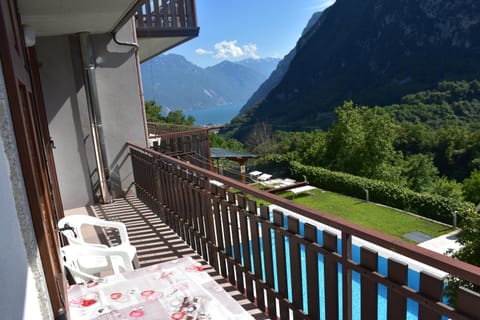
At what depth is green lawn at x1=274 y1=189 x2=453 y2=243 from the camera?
42.8ft

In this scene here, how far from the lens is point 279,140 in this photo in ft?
168

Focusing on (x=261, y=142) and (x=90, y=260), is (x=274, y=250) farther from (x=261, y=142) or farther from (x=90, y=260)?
(x=261, y=142)

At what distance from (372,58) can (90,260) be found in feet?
235

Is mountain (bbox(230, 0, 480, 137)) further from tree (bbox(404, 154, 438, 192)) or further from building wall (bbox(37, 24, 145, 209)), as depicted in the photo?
building wall (bbox(37, 24, 145, 209))

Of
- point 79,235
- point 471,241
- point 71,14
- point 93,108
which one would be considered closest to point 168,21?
point 93,108

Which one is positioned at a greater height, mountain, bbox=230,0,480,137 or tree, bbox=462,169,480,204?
mountain, bbox=230,0,480,137

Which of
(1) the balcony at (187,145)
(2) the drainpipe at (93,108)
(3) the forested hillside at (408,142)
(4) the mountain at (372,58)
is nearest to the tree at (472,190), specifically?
(3) the forested hillside at (408,142)

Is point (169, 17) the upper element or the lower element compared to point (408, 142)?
upper

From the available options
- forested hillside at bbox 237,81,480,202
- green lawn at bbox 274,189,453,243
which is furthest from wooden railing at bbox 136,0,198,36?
forested hillside at bbox 237,81,480,202

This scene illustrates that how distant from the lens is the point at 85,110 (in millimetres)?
5410

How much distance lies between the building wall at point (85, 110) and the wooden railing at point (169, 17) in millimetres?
1611

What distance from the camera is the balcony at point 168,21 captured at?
22.7 ft

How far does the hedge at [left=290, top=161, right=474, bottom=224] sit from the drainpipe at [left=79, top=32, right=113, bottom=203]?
11916 mm

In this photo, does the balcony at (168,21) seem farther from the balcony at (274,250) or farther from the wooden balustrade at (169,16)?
the balcony at (274,250)
